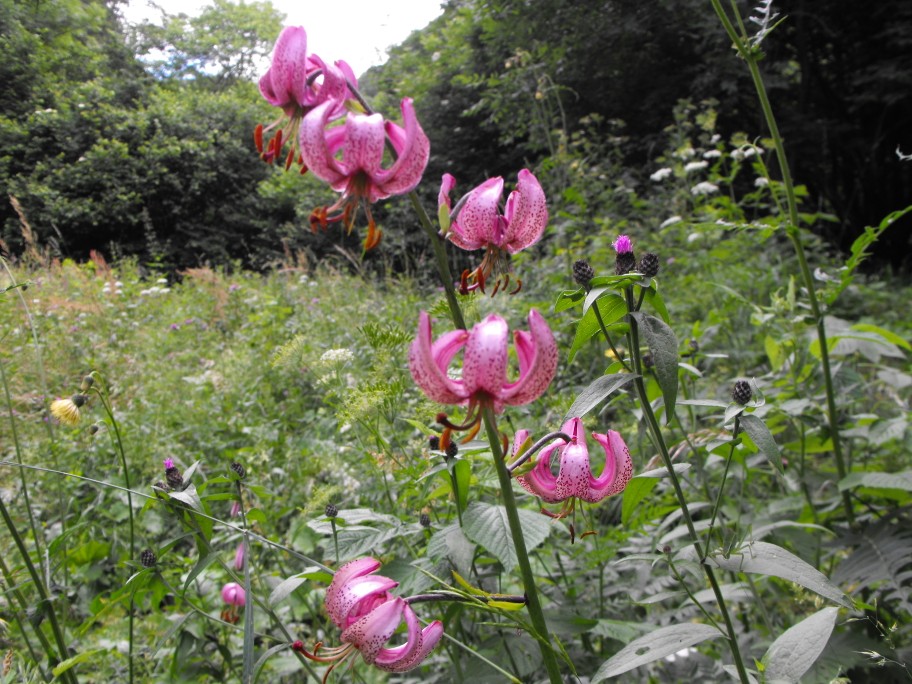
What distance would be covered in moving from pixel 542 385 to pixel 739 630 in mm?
1157

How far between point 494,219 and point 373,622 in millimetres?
398

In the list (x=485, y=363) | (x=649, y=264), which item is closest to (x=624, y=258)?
(x=649, y=264)

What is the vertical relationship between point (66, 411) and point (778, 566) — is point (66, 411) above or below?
above

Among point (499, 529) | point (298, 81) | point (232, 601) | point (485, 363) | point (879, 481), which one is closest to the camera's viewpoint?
point (485, 363)

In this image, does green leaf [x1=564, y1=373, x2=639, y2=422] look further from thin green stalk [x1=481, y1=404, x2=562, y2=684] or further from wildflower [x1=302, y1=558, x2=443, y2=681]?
wildflower [x1=302, y1=558, x2=443, y2=681]

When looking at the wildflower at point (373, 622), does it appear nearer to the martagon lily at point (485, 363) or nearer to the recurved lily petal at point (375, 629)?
the recurved lily petal at point (375, 629)

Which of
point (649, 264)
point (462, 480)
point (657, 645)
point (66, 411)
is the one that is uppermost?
point (649, 264)

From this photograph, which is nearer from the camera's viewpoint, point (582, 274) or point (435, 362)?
point (435, 362)

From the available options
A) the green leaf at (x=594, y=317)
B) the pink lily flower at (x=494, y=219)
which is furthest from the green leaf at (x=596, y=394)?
the pink lily flower at (x=494, y=219)

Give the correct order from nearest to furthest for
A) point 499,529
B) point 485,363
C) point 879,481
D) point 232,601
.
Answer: point 485,363 < point 499,529 < point 879,481 < point 232,601

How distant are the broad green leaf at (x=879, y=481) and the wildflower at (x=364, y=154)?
3.21 feet

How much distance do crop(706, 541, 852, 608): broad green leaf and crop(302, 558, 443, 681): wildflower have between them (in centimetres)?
33

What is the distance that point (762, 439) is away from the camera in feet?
2.04

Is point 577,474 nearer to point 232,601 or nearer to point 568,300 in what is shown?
point 568,300
